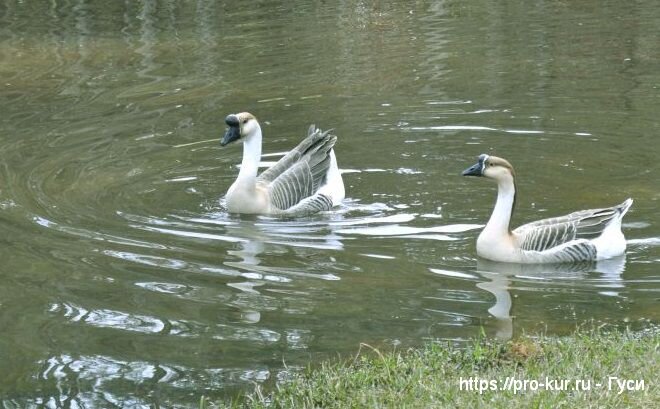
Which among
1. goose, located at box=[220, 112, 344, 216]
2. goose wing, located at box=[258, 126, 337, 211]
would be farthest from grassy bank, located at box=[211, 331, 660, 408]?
goose wing, located at box=[258, 126, 337, 211]

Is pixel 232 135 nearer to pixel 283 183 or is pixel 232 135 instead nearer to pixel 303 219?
pixel 283 183

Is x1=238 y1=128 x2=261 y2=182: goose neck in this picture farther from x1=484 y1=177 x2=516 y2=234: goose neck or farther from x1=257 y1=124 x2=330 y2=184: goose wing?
x1=484 y1=177 x2=516 y2=234: goose neck

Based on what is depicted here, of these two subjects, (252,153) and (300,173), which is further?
(300,173)

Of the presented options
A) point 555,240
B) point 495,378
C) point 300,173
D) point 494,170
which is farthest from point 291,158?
point 495,378

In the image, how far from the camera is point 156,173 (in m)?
12.8

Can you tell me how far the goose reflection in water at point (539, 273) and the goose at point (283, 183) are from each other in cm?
243

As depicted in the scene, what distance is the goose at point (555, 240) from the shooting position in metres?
9.77

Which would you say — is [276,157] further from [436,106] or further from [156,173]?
[436,106]

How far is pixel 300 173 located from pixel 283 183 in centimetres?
24

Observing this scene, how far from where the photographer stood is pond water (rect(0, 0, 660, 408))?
8.19 m

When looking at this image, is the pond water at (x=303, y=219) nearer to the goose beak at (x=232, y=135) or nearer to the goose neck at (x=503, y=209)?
the goose neck at (x=503, y=209)

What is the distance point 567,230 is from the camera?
388 inches

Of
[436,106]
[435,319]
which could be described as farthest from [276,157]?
[435,319]

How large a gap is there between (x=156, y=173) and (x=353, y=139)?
241cm
